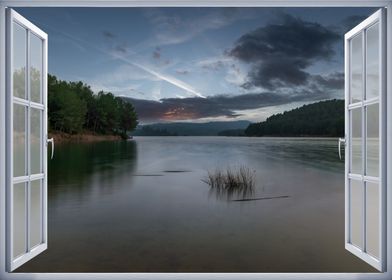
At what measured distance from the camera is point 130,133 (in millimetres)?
27500

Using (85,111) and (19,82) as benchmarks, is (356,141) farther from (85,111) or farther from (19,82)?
(85,111)

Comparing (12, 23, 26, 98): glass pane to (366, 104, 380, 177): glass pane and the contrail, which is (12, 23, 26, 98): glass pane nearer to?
(366, 104, 380, 177): glass pane

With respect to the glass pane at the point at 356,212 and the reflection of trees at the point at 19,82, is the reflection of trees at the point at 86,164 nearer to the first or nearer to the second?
the reflection of trees at the point at 19,82

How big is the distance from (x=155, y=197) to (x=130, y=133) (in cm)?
1403

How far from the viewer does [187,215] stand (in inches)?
485

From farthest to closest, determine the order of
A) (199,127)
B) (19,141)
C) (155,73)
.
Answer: (199,127), (155,73), (19,141)

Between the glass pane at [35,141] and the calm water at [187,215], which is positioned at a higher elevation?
the glass pane at [35,141]

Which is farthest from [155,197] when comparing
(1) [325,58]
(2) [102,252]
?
(1) [325,58]

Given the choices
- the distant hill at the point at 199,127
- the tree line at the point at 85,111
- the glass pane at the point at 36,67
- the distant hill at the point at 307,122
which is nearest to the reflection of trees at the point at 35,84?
the glass pane at the point at 36,67

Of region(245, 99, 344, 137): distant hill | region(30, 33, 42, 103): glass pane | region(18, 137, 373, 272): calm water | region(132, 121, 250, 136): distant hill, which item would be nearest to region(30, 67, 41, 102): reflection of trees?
region(30, 33, 42, 103): glass pane

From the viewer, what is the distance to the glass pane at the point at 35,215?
230 centimetres

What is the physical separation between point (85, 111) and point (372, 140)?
21000 mm

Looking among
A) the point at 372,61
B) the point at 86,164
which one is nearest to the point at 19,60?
the point at 372,61

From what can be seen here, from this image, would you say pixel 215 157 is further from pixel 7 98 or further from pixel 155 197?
pixel 7 98
